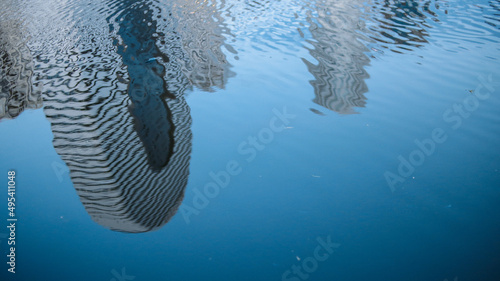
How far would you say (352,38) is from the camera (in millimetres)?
5367

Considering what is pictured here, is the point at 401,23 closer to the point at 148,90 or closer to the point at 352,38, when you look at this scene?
the point at 352,38

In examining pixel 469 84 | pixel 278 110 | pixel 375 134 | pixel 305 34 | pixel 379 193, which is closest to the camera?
pixel 379 193

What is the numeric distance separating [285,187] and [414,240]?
2.89 feet

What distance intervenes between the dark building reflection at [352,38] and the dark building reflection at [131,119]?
1.27 m

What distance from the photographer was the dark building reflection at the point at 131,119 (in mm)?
2439

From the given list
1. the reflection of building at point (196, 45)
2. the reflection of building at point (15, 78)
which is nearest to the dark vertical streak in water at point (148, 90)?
the reflection of building at point (196, 45)

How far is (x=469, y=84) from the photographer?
12.5ft

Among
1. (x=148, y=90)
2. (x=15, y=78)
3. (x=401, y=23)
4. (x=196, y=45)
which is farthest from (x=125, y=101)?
(x=401, y=23)

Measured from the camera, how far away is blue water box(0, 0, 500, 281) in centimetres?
205

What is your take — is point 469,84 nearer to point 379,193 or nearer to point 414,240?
point 379,193

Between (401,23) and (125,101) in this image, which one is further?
(401,23)

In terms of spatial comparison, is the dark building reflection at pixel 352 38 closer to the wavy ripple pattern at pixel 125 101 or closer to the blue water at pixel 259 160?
the blue water at pixel 259 160

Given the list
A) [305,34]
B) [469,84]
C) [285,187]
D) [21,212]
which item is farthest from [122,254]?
[305,34]

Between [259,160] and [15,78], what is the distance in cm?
348
